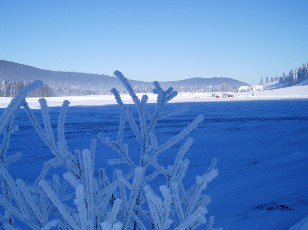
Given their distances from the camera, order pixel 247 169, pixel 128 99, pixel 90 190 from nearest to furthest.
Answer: pixel 90 190, pixel 247 169, pixel 128 99

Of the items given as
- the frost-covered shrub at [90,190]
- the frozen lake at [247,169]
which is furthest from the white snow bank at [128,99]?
the frost-covered shrub at [90,190]

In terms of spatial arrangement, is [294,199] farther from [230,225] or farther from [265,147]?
[265,147]

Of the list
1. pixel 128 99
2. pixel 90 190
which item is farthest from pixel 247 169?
pixel 128 99

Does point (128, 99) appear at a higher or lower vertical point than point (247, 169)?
higher

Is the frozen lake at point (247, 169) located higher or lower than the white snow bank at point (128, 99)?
lower

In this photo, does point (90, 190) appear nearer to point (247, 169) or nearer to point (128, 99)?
point (247, 169)

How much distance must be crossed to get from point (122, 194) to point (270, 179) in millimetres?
5394

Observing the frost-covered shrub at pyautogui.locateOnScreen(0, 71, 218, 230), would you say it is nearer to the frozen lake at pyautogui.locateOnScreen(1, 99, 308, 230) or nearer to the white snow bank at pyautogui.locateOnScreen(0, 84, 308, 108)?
the frozen lake at pyautogui.locateOnScreen(1, 99, 308, 230)

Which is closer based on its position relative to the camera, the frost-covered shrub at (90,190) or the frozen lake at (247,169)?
the frost-covered shrub at (90,190)

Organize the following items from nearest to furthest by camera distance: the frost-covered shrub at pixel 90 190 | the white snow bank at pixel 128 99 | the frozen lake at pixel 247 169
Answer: the frost-covered shrub at pixel 90 190 → the frozen lake at pixel 247 169 → the white snow bank at pixel 128 99

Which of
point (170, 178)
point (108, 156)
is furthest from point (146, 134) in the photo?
point (108, 156)

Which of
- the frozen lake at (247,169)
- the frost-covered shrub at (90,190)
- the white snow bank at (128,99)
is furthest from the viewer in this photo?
the white snow bank at (128,99)

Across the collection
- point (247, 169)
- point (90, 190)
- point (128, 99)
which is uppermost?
point (128, 99)

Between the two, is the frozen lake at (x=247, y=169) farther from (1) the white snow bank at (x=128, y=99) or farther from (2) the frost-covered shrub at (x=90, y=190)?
(1) the white snow bank at (x=128, y=99)
